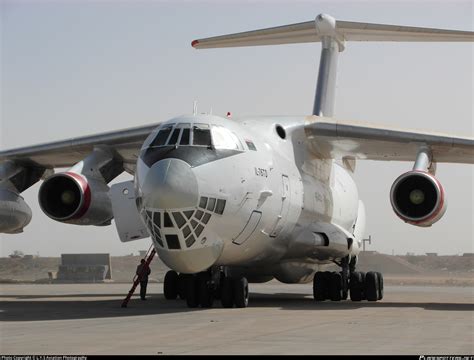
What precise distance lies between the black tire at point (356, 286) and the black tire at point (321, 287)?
483 mm

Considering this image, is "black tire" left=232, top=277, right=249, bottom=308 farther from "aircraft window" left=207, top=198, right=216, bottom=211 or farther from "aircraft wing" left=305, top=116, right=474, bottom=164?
"aircraft wing" left=305, top=116, right=474, bottom=164

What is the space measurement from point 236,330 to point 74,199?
21.2ft

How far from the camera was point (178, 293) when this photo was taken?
16312mm

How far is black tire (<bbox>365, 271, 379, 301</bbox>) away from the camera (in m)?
15.5

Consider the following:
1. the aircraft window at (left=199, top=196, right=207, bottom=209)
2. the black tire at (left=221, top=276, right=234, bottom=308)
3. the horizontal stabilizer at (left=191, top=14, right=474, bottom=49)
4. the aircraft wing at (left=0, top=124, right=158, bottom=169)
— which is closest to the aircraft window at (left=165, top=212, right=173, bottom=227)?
the aircraft window at (left=199, top=196, right=207, bottom=209)

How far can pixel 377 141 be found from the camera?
50.0 feet

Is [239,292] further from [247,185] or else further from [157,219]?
[157,219]

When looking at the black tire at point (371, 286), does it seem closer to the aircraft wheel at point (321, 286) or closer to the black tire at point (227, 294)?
the aircraft wheel at point (321, 286)

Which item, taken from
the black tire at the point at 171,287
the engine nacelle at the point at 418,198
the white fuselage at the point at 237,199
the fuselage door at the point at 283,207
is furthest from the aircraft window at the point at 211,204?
the black tire at the point at 171,287

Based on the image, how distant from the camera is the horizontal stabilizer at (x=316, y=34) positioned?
1767cm

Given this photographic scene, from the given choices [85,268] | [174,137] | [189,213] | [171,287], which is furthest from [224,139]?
[85,268]

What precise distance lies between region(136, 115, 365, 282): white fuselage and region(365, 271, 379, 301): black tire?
635 mm

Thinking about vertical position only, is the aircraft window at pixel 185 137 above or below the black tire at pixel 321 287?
above

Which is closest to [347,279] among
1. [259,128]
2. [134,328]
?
[259,128]
